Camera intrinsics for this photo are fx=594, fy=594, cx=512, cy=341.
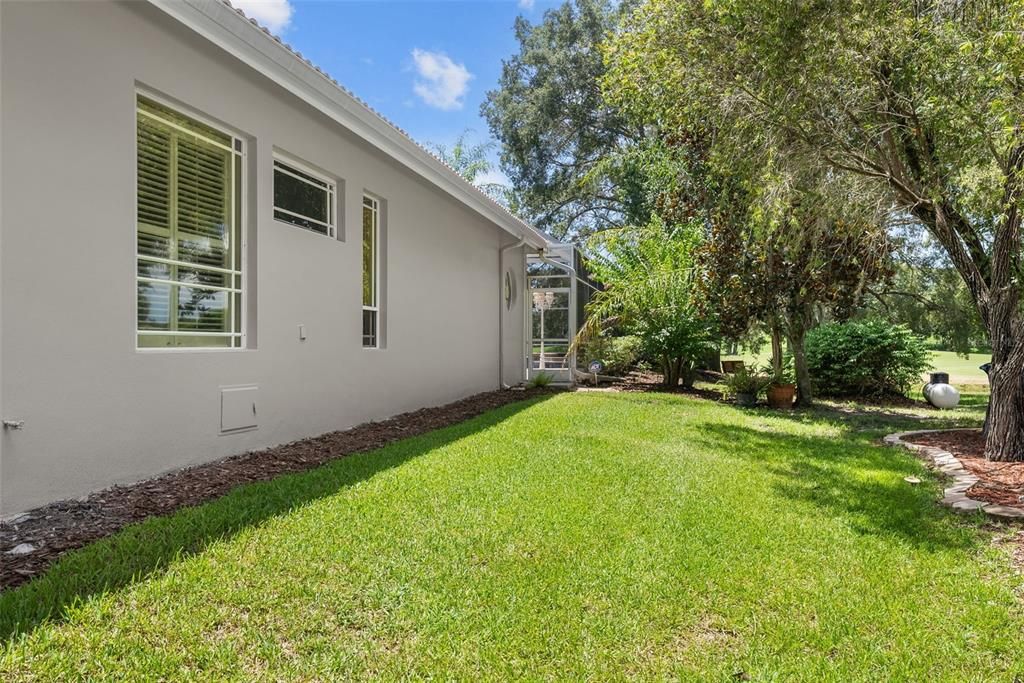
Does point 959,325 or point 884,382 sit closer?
point 884,382

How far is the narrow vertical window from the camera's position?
766 cm

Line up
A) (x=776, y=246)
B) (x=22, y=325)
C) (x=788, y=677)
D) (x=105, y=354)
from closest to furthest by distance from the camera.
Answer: (x=788, y=677)
(x=22, y=325)
(x=105, y=354)
(x=776, y=246)

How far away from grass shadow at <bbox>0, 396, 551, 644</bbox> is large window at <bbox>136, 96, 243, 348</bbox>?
1.54 m

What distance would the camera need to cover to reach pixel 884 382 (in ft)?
41.7

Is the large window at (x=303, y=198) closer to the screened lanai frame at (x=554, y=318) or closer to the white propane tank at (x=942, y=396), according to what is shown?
the screened lanai frame at (x=554, y=318)

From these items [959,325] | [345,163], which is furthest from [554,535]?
[959,325]

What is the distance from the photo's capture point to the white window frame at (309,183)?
19.6 ft

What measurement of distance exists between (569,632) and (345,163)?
597 centimetres

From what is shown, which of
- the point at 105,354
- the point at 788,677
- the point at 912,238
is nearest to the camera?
the point at 788,677

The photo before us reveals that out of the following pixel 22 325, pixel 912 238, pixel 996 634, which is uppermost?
pixel 912 238

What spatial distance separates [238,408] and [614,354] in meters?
11.8

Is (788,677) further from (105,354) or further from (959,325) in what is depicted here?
(959,325)

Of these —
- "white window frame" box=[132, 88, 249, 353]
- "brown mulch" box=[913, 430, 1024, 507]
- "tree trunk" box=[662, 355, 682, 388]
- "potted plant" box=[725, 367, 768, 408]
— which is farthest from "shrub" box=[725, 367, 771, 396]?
"white window frame" box=[132, 88, 249, 353]

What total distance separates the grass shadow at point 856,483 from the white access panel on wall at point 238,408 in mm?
4684
